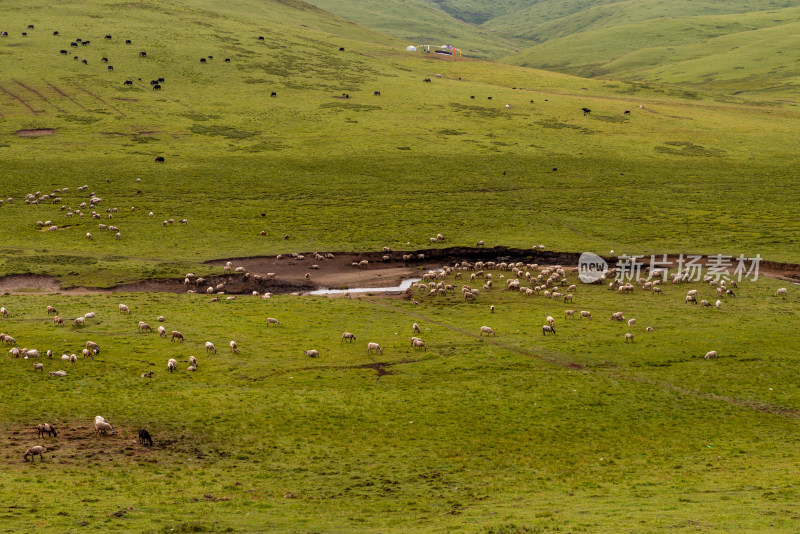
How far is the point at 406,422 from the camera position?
3170 centimetres

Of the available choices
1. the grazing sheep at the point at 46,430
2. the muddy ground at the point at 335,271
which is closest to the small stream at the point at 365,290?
the muddy ground at the point at 335,271

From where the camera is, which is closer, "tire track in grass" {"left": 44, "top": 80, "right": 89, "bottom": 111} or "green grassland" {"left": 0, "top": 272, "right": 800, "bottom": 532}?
"green grassland" {"left": 0, "top": 272, "right": 800, "bottom": 532}

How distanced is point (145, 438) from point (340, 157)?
66.6m

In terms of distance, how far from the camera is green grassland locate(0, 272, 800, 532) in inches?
915

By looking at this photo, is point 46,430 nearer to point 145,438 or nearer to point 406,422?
point 145,438

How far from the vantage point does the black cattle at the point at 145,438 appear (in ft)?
92.6

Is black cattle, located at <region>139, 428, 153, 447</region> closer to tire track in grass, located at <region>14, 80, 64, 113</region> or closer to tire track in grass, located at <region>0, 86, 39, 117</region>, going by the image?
tire track in grass, located at <region>0, 86, 39, 117</region>

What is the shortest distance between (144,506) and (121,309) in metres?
24.7

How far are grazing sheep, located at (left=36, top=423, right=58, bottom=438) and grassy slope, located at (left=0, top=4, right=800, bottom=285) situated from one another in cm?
2816

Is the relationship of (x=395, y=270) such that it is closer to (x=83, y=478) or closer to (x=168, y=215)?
(x=168, y=215)

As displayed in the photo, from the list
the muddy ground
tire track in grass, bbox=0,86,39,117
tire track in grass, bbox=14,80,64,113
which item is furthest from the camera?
tire track in grass, bbox=14,80,64,113

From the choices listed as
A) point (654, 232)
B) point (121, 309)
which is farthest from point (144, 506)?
point (654, 232)

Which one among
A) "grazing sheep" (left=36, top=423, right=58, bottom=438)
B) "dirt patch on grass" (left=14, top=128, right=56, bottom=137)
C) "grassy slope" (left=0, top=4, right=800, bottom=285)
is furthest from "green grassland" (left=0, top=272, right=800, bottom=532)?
"dirt patch on grass" (left=14, top=128, right=56, bottom=137)

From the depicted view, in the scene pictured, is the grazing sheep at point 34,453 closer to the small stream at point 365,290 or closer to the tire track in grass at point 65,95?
the small stream at point 365,290
